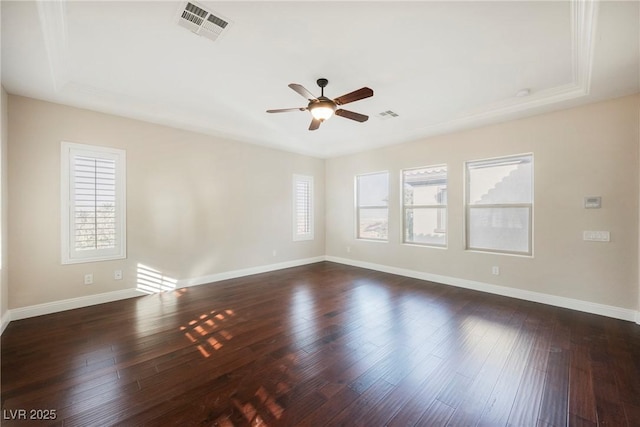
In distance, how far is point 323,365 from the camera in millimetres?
2193

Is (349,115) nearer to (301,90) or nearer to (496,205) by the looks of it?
(301,90)

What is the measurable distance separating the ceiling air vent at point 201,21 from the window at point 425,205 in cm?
409

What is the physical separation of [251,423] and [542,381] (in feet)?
7.16

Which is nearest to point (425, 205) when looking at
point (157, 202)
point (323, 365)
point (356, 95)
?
point (356, 95)

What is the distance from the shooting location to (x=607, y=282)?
10.6ft

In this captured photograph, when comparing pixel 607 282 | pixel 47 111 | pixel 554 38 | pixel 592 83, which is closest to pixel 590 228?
pixel 607 282

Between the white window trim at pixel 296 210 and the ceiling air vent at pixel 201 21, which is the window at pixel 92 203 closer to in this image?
the ceiling air vent at pixel 201 21

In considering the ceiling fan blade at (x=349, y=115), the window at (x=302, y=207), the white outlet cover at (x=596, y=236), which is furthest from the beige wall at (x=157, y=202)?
the white outlet cover at (x=596, y=236)

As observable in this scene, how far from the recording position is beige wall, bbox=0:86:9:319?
2.84m

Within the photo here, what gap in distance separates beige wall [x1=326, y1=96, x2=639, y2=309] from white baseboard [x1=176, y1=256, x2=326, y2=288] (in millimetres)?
2975

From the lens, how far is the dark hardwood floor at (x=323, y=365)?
5.52ft

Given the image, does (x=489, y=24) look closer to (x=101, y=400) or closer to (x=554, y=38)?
(x=554, y=38)

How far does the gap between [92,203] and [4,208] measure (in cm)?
79

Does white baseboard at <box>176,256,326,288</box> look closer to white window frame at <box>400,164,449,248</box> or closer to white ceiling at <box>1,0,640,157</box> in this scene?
white window frame at <box>400,164,449,248</box>
